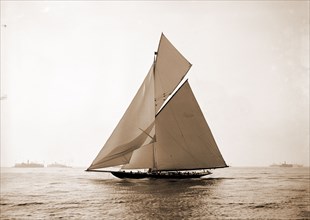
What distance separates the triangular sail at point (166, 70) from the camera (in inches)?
1896

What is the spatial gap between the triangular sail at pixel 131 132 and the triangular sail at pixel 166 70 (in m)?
2.98

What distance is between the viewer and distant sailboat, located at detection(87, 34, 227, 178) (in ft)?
142

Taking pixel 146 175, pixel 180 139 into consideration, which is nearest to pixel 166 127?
pixel 180 139

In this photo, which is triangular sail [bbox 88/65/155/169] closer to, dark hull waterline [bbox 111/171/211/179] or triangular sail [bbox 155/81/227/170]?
triangular sail [bbox 155/81/227/170]

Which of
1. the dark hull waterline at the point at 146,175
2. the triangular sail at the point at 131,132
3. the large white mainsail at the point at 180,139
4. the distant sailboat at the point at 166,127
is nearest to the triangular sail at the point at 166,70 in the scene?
the distant sailboat at the point at 166,127

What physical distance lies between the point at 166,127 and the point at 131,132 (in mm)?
6066

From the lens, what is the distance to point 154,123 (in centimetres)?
4491

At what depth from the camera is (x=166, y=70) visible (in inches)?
1901

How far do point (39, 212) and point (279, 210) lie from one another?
19.3 m

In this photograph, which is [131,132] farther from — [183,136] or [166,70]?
[166,70]

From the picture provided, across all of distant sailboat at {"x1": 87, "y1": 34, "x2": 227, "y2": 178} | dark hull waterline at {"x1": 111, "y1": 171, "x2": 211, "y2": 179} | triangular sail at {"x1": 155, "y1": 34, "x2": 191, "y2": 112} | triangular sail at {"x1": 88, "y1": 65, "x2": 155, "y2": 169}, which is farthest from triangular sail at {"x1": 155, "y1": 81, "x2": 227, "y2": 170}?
triangular sail at {"x1": 88, "y1": 65, "x2": 155, "y2": 169}

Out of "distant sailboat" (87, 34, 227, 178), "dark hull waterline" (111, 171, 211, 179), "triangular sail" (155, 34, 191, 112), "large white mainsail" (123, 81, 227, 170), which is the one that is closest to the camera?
"distant sailboat" (87, 34, 227, 178)

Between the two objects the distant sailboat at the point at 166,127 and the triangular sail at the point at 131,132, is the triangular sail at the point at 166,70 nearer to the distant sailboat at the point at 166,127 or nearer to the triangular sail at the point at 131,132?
the distant sailboat at the point at 166,127

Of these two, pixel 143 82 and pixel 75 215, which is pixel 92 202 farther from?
pixel 143 82
